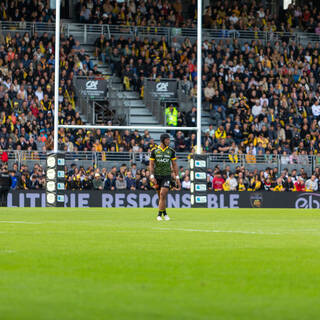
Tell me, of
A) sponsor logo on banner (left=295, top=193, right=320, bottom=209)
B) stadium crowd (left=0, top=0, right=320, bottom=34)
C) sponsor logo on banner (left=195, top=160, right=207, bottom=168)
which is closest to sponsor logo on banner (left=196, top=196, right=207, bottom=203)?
sponsor logo on banner (left=195, top=160, right=207, bottom=168)

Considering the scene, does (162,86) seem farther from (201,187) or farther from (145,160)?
(201,187)

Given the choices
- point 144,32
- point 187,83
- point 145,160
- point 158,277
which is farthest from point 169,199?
point 158,277

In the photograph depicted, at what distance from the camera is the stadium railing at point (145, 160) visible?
28203 mm

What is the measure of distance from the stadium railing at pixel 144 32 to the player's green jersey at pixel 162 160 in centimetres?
1801

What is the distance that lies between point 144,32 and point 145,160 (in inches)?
337

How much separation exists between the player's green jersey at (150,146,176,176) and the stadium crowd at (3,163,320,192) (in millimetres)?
10664

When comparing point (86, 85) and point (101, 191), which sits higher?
point (86, 85)

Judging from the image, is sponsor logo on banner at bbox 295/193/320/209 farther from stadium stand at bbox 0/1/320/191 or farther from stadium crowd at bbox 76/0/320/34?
stadium crowd at bbox 76/0/320/34

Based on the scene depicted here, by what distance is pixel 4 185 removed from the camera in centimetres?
2608

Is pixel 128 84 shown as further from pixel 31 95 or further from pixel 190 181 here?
pixel 190 181

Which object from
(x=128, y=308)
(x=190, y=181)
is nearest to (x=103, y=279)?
→ (x=128, y=308)

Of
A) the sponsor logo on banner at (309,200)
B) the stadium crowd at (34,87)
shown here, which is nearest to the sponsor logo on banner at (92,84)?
the stadium crowd at (34,87)

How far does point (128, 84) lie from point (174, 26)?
456 cm

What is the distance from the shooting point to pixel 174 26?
37.0m
